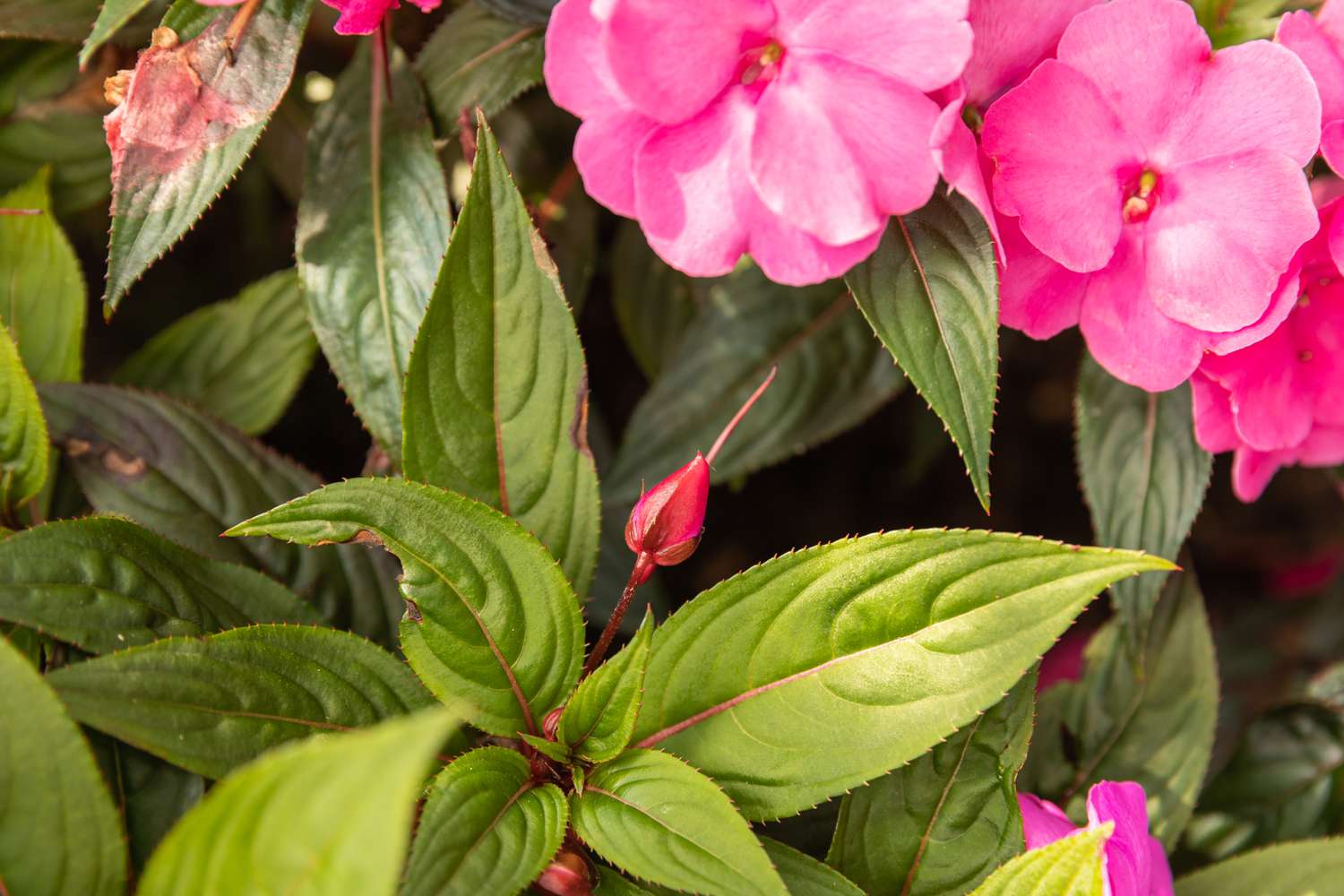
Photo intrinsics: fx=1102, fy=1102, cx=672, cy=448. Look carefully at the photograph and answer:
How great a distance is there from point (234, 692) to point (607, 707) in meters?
0.22

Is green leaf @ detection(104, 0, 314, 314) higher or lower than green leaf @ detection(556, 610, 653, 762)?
higher

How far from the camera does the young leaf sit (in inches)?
26.0

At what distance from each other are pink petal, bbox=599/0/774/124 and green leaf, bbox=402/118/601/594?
0.40ft

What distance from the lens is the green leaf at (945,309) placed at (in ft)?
2.27

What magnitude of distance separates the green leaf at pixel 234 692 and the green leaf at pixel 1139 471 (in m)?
0.57

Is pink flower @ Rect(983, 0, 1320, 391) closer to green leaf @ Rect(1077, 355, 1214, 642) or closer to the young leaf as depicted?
green leaf @ Rect(1077, 355, 1214, 642)

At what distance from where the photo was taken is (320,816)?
1.34 feet

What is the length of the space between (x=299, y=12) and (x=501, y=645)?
47cm

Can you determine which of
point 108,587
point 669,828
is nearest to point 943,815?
point 669,828

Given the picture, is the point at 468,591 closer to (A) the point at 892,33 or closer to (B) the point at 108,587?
(B) the point at 108,587

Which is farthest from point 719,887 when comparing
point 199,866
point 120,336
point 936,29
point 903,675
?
point 120,336

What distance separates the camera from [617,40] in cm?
59

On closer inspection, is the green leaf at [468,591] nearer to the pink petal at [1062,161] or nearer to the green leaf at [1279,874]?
the pink petal at [1062,161]

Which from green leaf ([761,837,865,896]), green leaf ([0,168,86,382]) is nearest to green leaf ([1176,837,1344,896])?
green leaf ([761,837,865,896])
